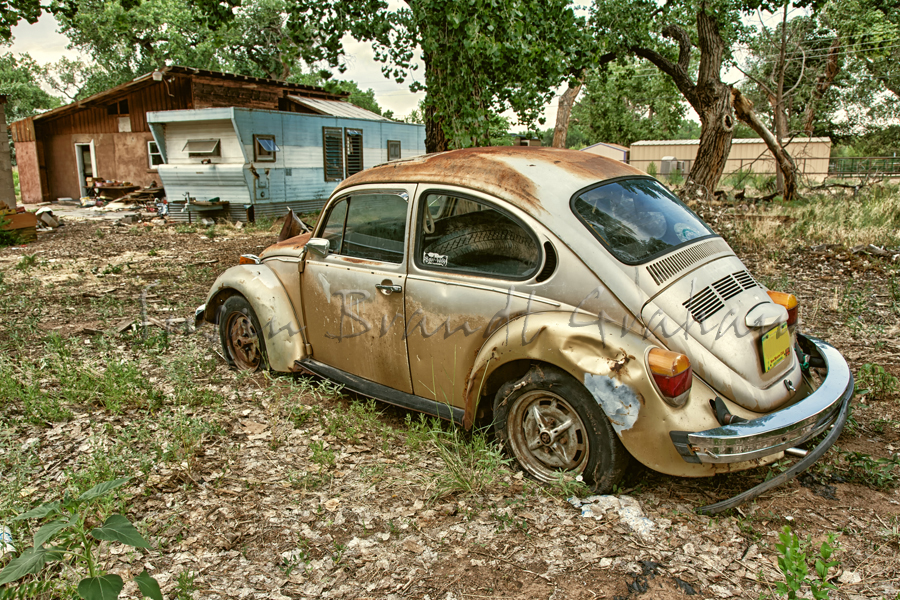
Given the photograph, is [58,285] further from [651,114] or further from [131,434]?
[651,114]

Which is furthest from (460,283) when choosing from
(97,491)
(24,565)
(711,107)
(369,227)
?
(711,107)

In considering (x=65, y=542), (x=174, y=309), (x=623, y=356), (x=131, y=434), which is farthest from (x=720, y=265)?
(x=174, y=309)

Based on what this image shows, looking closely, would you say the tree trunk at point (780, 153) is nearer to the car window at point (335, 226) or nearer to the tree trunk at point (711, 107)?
the tree trunk at point (711, 107)

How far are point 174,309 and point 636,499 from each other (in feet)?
20.0

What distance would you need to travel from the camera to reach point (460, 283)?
12.1 feet

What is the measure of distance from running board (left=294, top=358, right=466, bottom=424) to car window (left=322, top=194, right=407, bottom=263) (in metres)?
0.88

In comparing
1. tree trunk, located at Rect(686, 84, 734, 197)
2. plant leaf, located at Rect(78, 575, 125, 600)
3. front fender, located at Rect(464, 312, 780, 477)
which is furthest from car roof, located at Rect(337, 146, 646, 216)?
tree trunk, located at Rect(686, 84, 734, 197)

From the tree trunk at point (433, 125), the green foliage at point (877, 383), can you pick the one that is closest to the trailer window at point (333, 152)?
the tree trunk at point (433, 125)

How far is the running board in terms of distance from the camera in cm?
385

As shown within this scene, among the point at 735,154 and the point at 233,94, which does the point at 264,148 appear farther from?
the point at 735,154

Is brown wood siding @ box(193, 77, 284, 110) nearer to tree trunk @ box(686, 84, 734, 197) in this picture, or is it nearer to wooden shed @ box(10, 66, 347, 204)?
wooden shed @ box(10, 66, 347, 204)

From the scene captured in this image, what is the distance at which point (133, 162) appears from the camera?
2283 cm

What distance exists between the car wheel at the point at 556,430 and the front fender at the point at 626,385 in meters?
0.09

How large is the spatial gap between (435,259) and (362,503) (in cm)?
152
